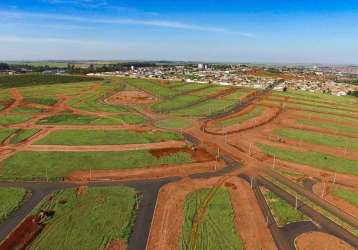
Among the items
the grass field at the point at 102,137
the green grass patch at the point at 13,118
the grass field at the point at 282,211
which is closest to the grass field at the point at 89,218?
the grass field at the point at 282,211

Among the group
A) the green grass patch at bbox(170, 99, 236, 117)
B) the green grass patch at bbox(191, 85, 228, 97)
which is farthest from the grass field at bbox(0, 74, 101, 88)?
the green grass patch at bbox(170, 99, 236, 117)

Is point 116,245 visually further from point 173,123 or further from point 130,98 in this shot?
point 130,98

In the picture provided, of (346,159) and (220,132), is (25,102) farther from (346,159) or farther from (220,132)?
(346,159)

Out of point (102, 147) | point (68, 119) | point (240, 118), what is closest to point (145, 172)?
point (102, 147)

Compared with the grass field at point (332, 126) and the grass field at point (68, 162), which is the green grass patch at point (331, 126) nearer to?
the grass field at point (332, 126)

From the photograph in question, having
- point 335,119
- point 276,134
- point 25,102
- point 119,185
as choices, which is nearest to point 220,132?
point 276,134
